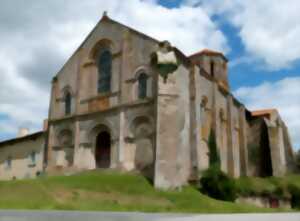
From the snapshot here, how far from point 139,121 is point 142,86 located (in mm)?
2923

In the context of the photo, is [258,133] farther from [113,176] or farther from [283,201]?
[113,176]

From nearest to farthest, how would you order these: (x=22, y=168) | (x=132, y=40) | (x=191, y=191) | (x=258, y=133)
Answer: (x=191, y=191) < (x=132, y=40) < (x=22, y=168) < (x=258, y=133)

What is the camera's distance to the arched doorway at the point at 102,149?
1237 inches

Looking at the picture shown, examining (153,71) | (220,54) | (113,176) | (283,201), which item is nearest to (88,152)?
(113,176)

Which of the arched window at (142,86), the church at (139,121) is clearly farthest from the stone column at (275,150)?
the arched window at (142,86)

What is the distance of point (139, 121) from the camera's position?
29.2m

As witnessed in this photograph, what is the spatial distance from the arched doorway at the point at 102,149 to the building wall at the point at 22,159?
8143mm

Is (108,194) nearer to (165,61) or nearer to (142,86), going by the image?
(142,86)

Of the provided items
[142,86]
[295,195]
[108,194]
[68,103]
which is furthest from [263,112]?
[108,194]

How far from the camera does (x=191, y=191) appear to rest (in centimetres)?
2528

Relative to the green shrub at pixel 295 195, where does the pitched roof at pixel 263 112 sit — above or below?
above

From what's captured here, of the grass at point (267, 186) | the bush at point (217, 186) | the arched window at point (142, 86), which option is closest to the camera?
the bush at point (217, 186)

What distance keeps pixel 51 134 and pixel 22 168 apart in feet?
23.5

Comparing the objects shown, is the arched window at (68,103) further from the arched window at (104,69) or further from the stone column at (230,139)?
the stone column at (230,139)
